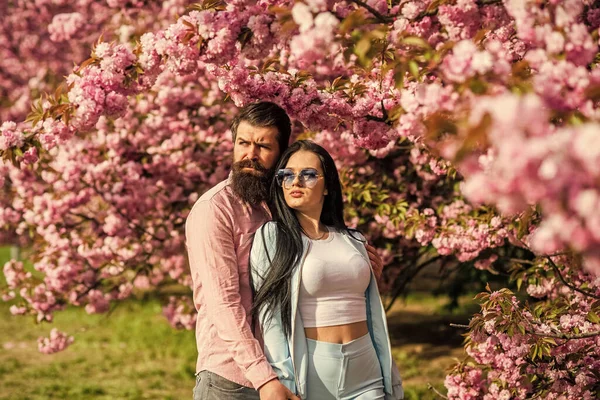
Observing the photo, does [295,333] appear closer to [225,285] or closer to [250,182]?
[225,285]

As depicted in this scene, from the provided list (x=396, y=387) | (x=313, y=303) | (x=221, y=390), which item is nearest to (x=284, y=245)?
(x=313, y=303)

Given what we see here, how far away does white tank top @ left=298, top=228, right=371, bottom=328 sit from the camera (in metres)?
3.41

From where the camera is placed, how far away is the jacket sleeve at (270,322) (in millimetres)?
3355

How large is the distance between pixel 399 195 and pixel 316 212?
3918 millimetres

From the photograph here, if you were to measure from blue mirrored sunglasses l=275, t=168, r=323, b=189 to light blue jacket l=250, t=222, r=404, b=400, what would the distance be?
19 cm

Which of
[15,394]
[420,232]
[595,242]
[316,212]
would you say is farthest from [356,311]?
[15,394]

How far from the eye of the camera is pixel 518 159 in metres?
1.73

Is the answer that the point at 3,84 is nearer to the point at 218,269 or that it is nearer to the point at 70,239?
the point at 70,239

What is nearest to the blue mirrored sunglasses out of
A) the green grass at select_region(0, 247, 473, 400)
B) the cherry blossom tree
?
the cherry blossom tree

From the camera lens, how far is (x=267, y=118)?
3.62 m

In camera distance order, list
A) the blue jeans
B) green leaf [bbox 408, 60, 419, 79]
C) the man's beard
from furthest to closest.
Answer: the man's beard < the blue jeans < green leaf [bbox 408, 60, 419, 79]

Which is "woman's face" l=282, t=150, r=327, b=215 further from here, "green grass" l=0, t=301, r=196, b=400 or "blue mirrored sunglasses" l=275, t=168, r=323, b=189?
"green grass" l=0, t=301, r=196, b=400

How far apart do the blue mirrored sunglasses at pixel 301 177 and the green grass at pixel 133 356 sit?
3.94 m

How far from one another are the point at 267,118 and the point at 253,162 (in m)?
0.20
